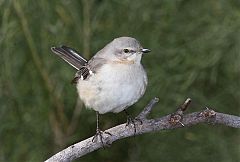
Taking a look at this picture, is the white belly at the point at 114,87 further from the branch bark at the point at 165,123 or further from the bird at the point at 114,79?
the branch bark at the point at 165,123

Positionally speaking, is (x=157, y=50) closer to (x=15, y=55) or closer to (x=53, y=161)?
(x=15, y=55)

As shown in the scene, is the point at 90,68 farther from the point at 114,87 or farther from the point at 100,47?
the point at 100,47

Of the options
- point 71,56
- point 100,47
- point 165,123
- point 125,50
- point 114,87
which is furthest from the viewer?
point 100,47

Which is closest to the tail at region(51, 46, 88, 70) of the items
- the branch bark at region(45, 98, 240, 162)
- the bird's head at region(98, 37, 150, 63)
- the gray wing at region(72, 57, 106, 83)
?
the gray wing at region(72, 57, 106, 83)

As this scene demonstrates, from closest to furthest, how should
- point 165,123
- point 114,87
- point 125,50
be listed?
point 165,123 → point 114,87 → point 125,50

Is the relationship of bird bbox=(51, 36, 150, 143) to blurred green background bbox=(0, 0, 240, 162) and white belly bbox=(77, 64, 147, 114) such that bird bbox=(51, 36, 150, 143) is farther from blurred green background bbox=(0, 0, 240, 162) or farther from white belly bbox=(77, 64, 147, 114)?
blurred green background bbox=(0, 0, 240, 162)

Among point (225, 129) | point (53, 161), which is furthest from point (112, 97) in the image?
point (225, 129)

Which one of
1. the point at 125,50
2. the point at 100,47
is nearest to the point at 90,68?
the point at 125,50

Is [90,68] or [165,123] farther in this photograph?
[90,68]
